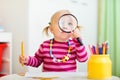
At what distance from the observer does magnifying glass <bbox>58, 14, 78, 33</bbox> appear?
Result: 81 cm

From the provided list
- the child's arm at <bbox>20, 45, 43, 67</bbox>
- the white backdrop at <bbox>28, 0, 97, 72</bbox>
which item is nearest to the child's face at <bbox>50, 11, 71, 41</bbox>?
the child's arm at <bbox>20, 45, 43, 67</bbox>

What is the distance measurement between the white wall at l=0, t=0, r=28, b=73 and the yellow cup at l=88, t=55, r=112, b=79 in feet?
3.90

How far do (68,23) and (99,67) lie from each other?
19cm

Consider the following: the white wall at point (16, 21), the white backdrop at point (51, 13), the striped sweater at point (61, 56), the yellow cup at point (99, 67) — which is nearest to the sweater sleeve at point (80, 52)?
the striped sweater at point (61, 56)

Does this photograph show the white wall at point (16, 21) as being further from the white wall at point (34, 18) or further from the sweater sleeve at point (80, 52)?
the sweater sleeve at point (80, 52)

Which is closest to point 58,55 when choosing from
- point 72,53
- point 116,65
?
point 72,53

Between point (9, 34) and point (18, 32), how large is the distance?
0.16 m

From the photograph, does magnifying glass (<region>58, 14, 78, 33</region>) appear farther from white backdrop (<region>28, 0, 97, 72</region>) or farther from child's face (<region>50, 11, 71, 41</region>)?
white backdrop (<region>28, 0, 97, 72</region>)

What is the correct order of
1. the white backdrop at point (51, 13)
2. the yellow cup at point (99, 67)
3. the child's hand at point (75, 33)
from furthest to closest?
the white backdrop at point (51, 13) → the child's hand at point (75, 33) → the yellow cup at point (99, 67)

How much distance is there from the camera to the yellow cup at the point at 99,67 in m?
0.71

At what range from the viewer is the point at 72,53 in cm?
90

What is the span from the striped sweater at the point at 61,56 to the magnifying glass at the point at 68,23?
8 centimetres

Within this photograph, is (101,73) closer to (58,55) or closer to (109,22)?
(58,55)

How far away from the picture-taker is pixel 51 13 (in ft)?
6.24
